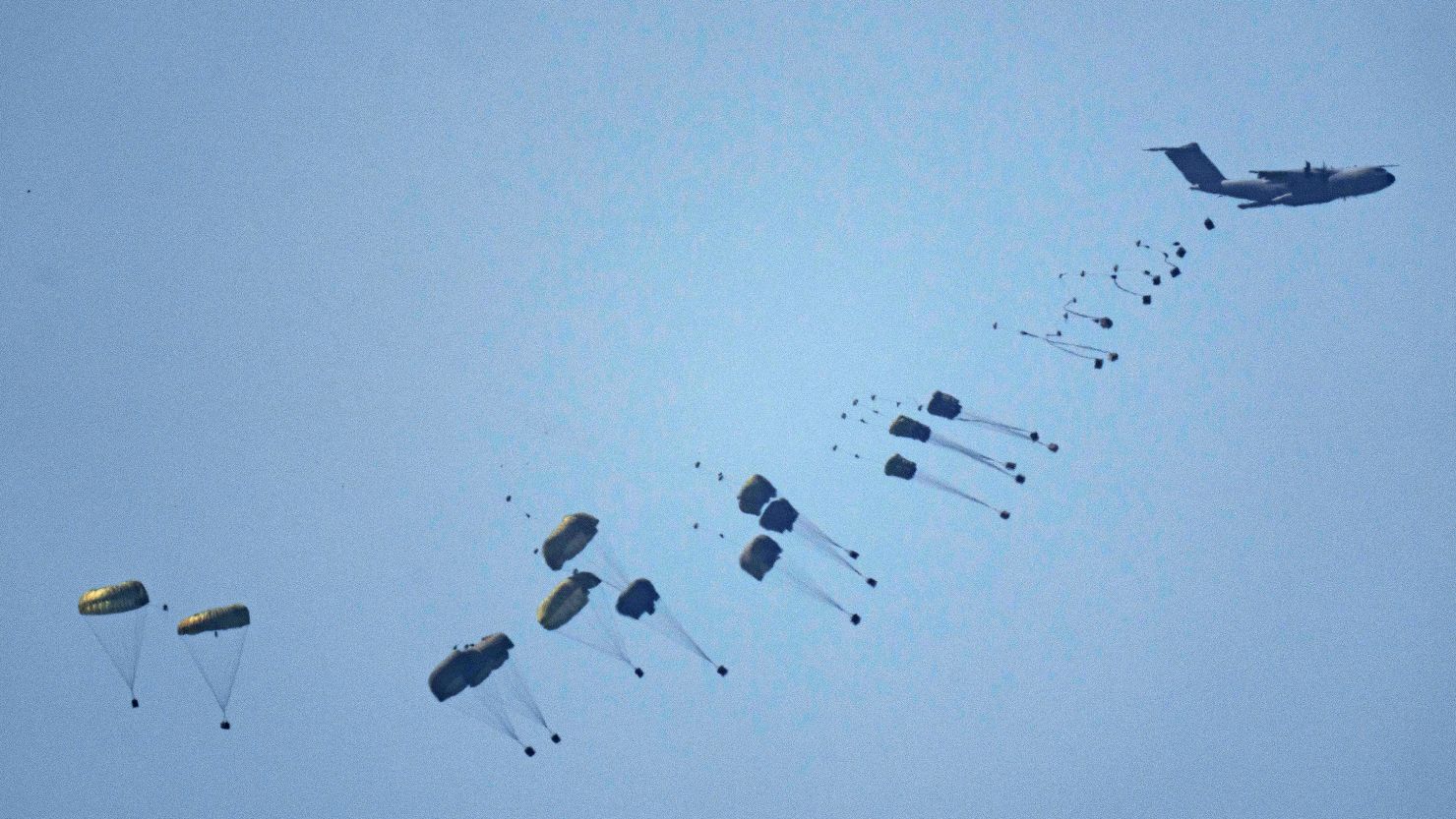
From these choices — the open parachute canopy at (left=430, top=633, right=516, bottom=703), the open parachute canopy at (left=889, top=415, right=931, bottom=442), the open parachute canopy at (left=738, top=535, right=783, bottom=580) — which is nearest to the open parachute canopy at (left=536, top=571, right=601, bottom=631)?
the open parachute canopy at (left=430, top=633, right=516, bottom=703)

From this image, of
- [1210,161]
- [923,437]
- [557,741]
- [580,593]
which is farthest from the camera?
[1210,161]

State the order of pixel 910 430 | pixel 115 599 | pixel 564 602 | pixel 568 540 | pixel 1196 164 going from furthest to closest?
1. pixel 1196 164
2. pixel 910 430
3. pixel 568 540
4. pixel 564 602
5. pixel 115 599

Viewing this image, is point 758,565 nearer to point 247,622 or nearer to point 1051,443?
point 1051,443

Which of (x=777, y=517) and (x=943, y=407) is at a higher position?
(x=943, y=407)

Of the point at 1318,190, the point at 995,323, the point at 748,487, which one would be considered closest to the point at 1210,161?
the point at 1318,190

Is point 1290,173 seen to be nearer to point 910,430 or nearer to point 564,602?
point 910,430

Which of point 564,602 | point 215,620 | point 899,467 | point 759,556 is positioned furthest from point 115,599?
point 899,467

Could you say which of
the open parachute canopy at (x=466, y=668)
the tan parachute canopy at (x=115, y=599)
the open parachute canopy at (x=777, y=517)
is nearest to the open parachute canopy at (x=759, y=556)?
the open parachute canopy at (x=777, y=517)

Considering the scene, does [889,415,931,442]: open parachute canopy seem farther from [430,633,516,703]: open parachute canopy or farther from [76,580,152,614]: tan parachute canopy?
[76,580,152,614]: tan parachute canopy
